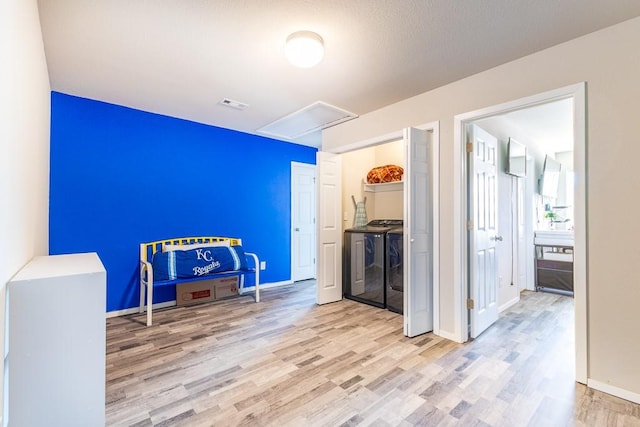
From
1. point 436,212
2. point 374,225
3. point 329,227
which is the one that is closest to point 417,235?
point 436,212

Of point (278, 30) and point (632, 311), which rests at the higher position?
point (278, 30)

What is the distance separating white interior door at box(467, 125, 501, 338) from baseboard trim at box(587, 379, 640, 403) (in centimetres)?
86

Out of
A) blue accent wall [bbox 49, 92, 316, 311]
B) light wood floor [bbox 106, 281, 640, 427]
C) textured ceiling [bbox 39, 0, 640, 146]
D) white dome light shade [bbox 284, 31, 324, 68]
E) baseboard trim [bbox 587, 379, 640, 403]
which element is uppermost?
textured ceiling [bbox 39, 0, 640, 146]

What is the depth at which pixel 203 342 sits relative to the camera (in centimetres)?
260

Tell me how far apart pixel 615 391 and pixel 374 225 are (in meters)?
2.87

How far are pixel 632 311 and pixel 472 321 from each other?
43.3 inches

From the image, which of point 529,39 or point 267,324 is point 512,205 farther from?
point 267,324

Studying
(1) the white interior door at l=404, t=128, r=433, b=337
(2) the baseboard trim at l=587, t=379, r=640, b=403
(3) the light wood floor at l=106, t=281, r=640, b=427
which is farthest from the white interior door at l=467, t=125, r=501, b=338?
(2) the baseboard trim at l=587, t=379, r=640, b=403

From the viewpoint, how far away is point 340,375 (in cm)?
206

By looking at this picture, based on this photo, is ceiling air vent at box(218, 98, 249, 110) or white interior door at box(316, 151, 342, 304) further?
white interior door at box(316, 151, 342, 304)

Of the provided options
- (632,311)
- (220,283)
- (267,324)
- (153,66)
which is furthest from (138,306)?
(632,311)

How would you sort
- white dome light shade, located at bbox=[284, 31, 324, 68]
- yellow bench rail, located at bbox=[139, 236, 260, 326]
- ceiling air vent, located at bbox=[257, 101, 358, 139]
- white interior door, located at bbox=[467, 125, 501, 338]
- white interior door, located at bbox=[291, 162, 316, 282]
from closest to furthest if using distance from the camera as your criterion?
white dome light shade, located at bbox=[284, 31, 324, 68], white interior door, located at bbox=[467, 125, 501, 338], yellow bench rail, located at bbox=[139, 236, 260, 326], ceiling air vent, located at bbox=[257, 101, 358, 139], white interior door, located at bbox=[291, 162, 316, 282]

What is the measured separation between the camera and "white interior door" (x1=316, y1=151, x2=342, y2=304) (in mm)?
3768

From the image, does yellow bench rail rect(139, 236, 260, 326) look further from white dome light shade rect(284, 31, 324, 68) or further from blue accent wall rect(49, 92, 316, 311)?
white dome light shade rect(284, 31, 324, 68)
